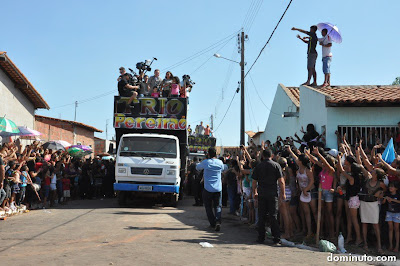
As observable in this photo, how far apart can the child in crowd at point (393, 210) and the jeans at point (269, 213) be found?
1.97 metres

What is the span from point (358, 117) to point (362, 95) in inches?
38.8

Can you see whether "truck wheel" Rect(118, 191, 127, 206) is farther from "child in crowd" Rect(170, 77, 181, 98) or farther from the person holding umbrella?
the person holding umbrella

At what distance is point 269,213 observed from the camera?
335 inches

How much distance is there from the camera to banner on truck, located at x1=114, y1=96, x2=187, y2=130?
1523cm

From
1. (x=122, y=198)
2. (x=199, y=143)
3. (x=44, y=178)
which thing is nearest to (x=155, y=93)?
(x=122, y=198)

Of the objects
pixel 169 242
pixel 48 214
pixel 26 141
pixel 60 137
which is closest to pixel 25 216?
pixel 48 214

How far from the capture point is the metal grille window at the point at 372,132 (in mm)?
14241

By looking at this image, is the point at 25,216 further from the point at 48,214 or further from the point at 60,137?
the point at 60,137

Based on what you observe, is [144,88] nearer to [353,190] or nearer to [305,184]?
[305,184]

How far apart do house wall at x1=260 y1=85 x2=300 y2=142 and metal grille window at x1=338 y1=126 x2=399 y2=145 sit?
13.4 ft

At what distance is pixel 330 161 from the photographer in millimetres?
9023

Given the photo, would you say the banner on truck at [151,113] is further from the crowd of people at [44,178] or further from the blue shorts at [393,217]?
the blue shorts at [393,217]

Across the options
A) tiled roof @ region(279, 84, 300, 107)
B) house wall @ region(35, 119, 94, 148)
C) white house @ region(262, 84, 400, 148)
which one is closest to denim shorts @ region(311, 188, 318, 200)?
white house @ region(262, 84, 400, 148)

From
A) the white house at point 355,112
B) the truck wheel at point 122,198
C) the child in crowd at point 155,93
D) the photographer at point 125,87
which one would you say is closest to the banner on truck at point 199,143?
the child in crowd at point 155,93
